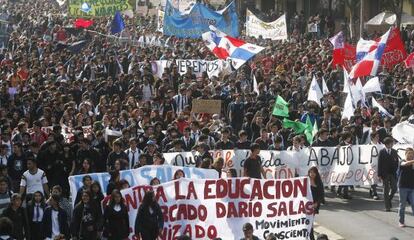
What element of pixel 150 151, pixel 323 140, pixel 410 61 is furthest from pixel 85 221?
pixel 410 61

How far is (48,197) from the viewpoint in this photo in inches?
558

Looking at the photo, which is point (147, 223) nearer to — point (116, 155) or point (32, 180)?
point (32, 180)

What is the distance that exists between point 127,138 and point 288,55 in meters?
13.0

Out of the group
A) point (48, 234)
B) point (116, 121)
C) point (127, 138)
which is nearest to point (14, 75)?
point (116, 121)

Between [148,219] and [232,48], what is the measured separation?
12.5 m

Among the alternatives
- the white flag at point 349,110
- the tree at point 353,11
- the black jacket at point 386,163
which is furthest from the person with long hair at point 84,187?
the tree at point 353,11

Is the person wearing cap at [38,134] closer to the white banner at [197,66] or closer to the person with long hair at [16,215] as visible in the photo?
the person with long hair at [16,215]

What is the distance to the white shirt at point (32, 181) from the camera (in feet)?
46.1

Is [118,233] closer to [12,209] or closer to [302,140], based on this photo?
[12,209]

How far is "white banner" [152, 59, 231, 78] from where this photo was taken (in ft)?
85.4

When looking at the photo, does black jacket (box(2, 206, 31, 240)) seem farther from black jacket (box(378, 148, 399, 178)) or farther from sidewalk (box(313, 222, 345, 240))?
black jacket (box(378, 148, 399, 178))

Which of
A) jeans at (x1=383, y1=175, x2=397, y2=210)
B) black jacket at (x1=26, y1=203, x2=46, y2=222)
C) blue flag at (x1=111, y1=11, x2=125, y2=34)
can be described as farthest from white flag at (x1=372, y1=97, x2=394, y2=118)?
blue flag at (x1=111, y1=11, x2=125, y2=34)

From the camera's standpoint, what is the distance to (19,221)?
12547 millimetres

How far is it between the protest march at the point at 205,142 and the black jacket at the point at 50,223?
24 millimetres
